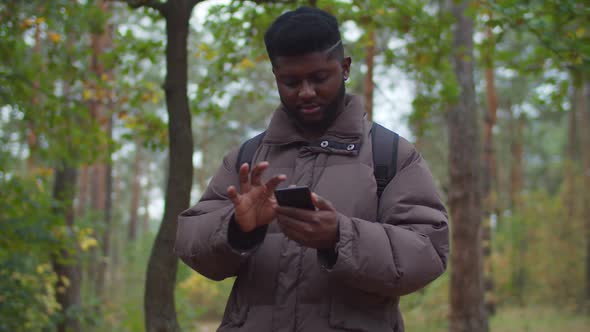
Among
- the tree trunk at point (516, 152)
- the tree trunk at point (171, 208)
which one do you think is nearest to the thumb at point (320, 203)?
the tree trunk at point (171, 208)

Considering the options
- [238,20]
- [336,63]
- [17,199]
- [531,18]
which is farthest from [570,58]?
[17,199]

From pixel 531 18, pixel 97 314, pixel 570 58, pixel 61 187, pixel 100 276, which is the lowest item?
pixel 100 276

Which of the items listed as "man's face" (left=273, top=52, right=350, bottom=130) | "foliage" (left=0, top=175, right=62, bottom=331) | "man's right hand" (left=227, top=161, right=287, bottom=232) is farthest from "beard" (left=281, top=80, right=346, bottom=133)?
"foliage" (left=0, top=175, right=62, bottom=331)

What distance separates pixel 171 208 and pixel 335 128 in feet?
7.06

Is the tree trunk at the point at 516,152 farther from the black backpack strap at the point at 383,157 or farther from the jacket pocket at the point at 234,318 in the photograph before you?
the jacket pocket at the point at 234,318

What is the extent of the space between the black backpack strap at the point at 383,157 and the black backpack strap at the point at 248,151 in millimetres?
473

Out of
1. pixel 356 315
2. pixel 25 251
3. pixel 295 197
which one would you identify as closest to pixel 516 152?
pixel 25 251

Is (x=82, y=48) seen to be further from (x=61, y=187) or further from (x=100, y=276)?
(x=100, y=276)

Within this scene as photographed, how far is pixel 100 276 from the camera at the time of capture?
19125 millimetres

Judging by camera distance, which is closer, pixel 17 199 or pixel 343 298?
pixel 343 298

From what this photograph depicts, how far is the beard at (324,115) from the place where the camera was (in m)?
2.42

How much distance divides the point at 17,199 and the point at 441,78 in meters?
Answer: 5.08

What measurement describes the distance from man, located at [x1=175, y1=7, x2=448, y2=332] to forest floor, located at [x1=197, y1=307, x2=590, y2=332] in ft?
35.6

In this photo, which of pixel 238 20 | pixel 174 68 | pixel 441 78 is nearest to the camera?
pixel 174 68
